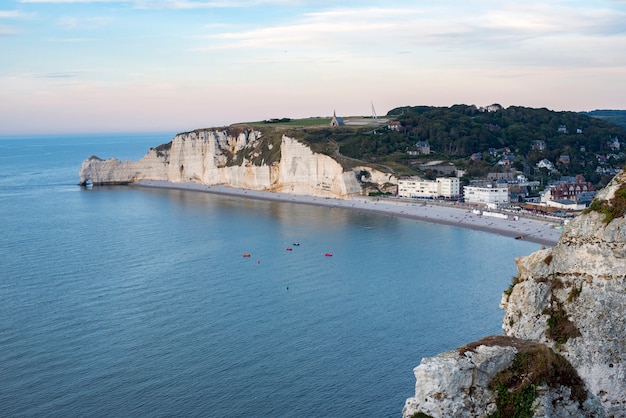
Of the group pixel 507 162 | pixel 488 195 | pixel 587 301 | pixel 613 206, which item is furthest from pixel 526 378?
pixel 507 162

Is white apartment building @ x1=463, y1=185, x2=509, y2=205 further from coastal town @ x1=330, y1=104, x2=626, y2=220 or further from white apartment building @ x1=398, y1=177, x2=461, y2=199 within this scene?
white apartment building @ x1=398, y1=177, x2=461, y2=199

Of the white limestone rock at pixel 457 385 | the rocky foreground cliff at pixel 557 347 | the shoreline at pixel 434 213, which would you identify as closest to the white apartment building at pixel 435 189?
the shoreline at pixel 434 213

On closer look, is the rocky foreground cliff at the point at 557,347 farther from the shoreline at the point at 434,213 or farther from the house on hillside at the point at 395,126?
the house on hillside at the point at 395,126

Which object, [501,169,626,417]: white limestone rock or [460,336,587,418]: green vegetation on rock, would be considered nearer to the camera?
[460,336,587,418]: green vegetation on rock

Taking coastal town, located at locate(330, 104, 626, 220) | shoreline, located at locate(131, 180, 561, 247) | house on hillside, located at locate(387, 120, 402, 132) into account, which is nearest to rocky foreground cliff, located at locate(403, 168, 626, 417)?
shoreline, located at locate(131, 180, 561, 247)

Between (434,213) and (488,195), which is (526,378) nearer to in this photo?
(434,213)

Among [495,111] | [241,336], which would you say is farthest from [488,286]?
[495,111]
